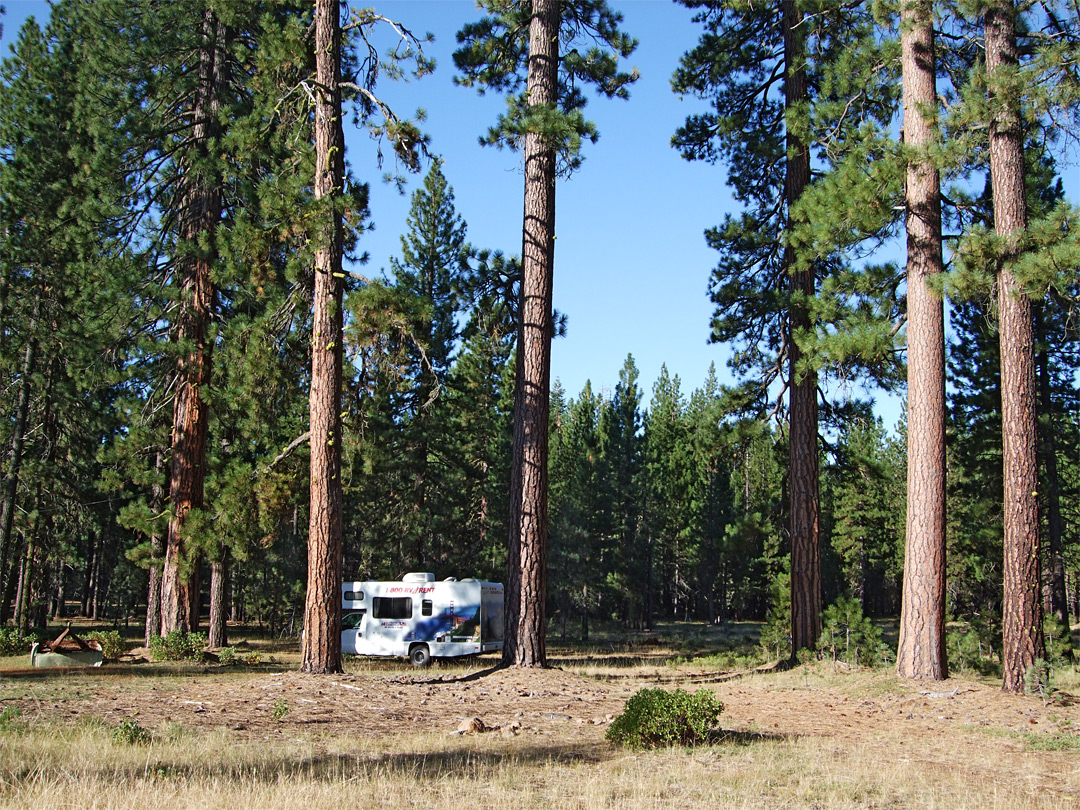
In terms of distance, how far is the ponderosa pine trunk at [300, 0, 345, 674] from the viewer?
11.5 m

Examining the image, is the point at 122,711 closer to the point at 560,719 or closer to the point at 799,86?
the point at 560,719

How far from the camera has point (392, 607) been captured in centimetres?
2256

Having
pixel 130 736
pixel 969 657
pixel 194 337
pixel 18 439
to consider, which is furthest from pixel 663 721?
pixel 18 439

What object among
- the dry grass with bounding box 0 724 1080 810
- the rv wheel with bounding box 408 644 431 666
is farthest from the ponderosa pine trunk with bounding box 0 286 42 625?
the dry grass with bounding box 0 724 1080 810

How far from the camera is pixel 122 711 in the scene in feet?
28.1

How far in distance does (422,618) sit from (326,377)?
1160 centimetres

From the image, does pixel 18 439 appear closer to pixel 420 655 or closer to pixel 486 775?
pixel 420 655

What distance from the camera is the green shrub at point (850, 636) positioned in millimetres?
14281

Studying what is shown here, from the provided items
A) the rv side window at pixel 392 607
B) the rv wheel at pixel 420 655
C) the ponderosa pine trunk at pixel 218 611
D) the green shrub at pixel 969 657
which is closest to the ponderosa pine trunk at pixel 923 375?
the green shrub at pixel 969 657

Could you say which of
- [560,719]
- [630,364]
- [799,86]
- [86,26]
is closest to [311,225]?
[560,719]

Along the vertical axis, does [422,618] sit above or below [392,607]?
below

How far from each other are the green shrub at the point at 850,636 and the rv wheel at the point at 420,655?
10533 millimetres

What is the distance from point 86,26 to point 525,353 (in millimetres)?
11557

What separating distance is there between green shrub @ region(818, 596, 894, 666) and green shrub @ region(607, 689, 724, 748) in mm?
7189
